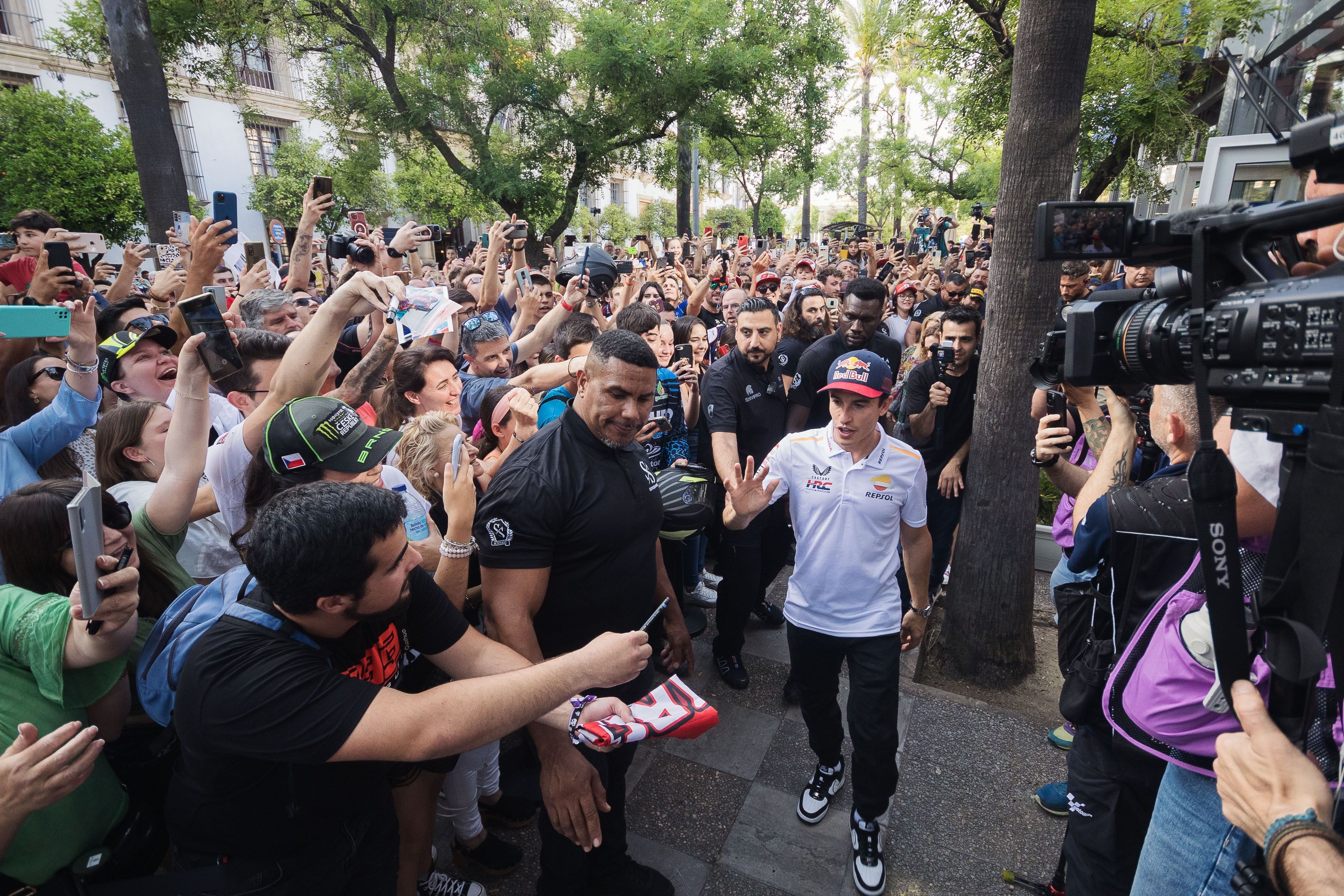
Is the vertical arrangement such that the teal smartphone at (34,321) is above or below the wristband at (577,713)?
above

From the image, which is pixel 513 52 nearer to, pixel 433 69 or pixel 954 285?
pixel 433 69

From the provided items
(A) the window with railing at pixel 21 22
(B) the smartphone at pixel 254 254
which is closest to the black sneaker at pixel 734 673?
(B) the smartphone at pixel 254 254

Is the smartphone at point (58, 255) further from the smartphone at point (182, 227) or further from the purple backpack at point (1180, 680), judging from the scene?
the purple backpack at point (1180, 680)

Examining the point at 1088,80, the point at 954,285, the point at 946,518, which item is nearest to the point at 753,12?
the point at 1088,80

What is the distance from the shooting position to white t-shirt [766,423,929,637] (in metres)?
2.88

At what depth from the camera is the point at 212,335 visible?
7.93ft

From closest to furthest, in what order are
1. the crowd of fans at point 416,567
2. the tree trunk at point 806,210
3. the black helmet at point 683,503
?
the crowd of fans at point 416,567 → the black helmet at point 683,503 → the tree trunk at point 806,210

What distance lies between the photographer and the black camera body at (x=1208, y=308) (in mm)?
1139

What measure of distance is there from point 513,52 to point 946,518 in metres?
14.7

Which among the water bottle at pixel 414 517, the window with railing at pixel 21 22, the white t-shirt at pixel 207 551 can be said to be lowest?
the white t-shirt at pixel 207 551

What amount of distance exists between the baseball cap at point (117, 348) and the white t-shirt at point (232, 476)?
3.55 ft

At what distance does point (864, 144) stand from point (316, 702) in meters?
33.8

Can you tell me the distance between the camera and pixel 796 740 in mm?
3635

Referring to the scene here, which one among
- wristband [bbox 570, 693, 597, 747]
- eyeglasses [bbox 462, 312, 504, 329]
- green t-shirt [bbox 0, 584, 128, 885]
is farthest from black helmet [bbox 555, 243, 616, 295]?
green t-shirt [bbox 0, 584, 128, 885]
